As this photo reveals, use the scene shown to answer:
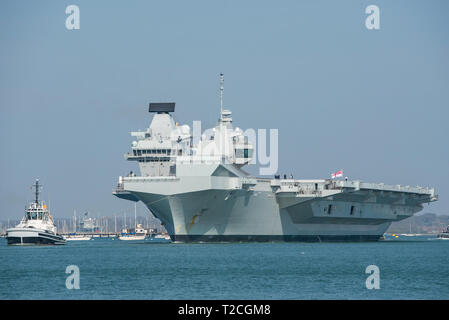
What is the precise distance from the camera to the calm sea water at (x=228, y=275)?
99.6 feet

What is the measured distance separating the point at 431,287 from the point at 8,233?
46.3 meters

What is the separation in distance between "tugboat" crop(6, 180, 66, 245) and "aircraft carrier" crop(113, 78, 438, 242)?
438 inches

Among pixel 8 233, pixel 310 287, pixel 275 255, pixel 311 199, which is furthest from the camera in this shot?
pixel 8 233

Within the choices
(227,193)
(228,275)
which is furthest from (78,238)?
(228,275)

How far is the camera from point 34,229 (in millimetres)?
68750

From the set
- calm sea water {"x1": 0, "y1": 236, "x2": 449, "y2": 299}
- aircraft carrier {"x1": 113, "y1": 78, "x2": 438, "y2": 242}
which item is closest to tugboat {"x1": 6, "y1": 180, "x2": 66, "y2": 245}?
aircraft carrier {"x1": 113, "y1": 78, "x2": 438, "y2": 242}

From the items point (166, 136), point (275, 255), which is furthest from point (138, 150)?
point (275, 255)

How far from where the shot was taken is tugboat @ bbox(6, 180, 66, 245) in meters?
69.2

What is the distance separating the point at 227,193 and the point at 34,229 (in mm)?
20616

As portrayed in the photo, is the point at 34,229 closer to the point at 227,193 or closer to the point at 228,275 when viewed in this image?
the point at 227,193

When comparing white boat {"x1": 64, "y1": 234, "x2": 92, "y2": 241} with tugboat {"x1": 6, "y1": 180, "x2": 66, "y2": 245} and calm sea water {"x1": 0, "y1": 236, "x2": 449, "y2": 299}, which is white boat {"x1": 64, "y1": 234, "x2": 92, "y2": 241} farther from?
calm sea water {"x1": 0, "y1": 236, "x2": 449, "y2": 299}

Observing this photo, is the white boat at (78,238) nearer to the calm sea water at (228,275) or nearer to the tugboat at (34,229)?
the tugboat at (34,229)
